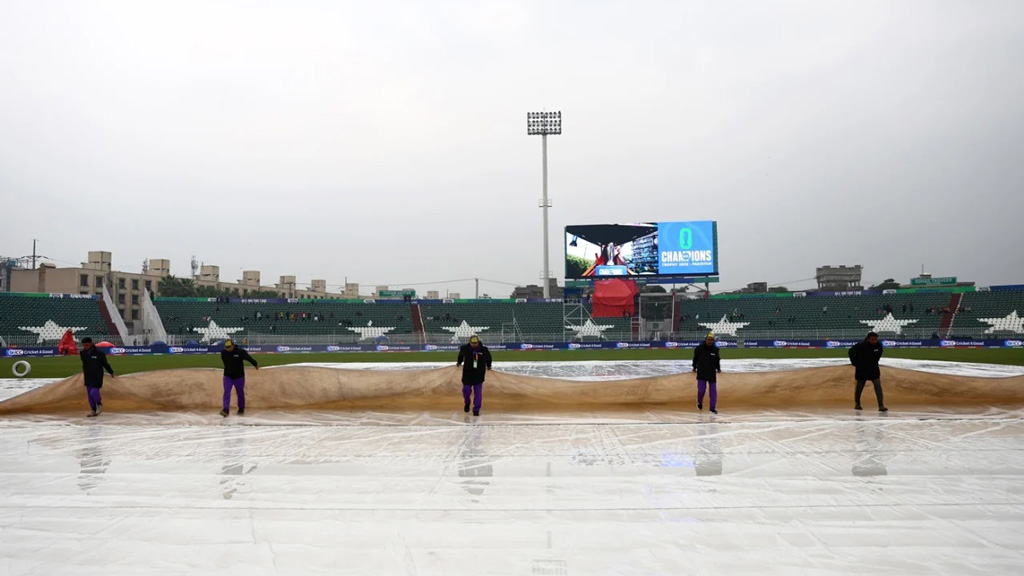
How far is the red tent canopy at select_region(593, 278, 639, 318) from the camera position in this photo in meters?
55.2

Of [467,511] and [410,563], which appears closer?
[410,563]

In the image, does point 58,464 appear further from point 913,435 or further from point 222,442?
point 913,435

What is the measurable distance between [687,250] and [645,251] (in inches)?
135

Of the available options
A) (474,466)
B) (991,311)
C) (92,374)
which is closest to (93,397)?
(92,374)

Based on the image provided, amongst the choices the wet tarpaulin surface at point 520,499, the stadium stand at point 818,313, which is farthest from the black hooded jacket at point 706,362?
the stadium stand at point 818,313

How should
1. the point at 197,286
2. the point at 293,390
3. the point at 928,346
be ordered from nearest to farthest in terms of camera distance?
the point at 293,390 < the point at 928,346 < the point at 197,286

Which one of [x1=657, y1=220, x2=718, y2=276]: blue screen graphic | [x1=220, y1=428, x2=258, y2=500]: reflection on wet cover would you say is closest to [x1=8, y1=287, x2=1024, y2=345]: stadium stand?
[x1=657, y1=220, x2=718, y2=276]: blue screen graphic

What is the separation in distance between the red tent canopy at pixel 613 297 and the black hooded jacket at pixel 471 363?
4321cm

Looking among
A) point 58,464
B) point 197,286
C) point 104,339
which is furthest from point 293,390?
point 197,286

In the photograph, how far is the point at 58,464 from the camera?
327 inches

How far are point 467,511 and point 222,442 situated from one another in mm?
5565

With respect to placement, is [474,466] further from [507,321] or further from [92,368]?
[507,321]

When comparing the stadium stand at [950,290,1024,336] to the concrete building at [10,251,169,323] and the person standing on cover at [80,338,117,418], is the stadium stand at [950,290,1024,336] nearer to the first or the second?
the person standing on cover at [80,338,117,418]

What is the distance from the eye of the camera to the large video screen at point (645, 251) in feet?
171
